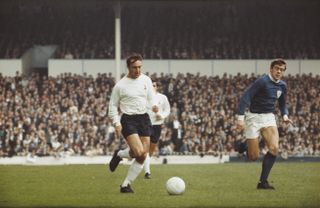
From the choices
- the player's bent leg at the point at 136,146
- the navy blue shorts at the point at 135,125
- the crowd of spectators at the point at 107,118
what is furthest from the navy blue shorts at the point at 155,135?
the crowd of spectators at the point at 107,118

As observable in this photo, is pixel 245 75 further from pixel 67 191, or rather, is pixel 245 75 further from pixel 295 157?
pixel 67 191

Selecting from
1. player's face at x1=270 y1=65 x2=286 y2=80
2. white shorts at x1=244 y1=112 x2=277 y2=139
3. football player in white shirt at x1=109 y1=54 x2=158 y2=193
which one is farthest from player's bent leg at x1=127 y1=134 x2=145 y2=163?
player's face at x1=270 y1=65 x2=286 y2=80

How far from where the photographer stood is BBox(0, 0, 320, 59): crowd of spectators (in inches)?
1625

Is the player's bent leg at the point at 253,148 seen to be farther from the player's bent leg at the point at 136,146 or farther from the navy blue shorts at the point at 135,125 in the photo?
the player's bent leg at the point at 136,146

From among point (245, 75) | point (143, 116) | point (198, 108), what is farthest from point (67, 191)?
point (245, 75)

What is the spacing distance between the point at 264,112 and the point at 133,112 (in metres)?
2.67

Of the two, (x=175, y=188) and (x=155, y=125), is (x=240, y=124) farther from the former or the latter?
(x=155, y=125)

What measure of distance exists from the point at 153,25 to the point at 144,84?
29.2 meters

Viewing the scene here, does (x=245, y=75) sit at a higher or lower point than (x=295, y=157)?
higher

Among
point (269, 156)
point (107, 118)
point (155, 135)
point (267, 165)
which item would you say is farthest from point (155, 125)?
point (107, 118)

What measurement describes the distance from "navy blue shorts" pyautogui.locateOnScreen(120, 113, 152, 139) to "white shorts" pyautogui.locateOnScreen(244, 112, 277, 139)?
2.11 meters

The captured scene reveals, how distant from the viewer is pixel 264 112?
1423cm

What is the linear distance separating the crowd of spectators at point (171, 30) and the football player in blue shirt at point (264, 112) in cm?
2683

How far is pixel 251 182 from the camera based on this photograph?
1599 cm
